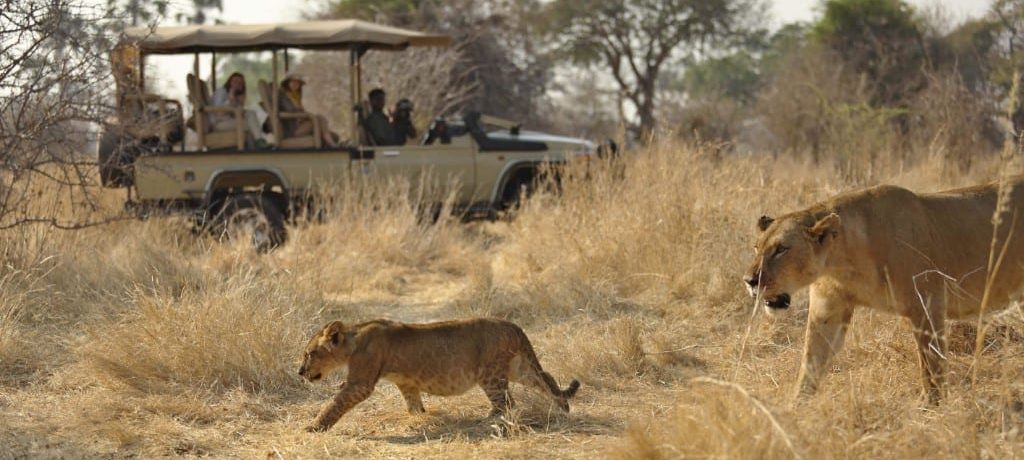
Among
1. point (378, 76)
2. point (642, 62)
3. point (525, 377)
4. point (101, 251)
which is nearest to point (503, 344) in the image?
point (525, 377)

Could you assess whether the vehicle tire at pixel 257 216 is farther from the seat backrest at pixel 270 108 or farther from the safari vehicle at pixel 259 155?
the seat backrest at pixel 270 108

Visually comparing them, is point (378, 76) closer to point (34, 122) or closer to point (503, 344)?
point (34, 122)

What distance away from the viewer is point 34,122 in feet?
27.8

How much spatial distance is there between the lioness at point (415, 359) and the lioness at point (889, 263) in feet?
3.98

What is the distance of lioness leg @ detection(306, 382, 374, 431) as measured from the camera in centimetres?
583

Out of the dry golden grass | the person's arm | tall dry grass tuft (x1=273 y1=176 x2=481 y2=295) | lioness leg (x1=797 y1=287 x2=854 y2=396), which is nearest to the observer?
the dry golden grass

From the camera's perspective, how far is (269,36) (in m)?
12.8

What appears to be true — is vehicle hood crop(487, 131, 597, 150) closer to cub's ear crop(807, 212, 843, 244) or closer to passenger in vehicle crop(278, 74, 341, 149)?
passenger in vehicle crop(278, 74, 341, 149)

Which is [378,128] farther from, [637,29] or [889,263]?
[637,29]

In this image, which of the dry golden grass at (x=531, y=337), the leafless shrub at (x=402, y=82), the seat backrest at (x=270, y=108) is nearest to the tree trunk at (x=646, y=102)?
the leafless shrub at (x=402, y=82)

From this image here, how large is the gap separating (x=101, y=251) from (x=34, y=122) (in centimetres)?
180

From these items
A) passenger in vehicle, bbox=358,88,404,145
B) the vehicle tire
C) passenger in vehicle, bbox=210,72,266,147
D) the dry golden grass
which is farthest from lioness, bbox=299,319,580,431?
passenger in vehicle, bbox=358,88,404,145

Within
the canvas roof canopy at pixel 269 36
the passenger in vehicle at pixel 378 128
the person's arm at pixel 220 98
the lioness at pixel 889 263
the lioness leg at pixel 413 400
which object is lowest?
the lioness leg at pixel 413 400

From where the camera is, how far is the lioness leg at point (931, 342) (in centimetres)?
570
